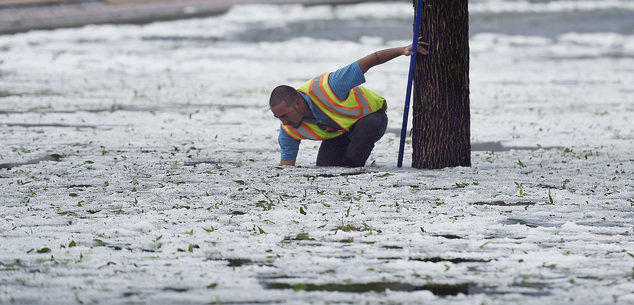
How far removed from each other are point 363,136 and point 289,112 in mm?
711

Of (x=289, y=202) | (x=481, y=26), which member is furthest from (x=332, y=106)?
(x=481, y=26)

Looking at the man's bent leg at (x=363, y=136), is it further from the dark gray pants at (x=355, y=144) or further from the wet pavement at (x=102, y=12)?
the wet pavement at (x=102, y=12)

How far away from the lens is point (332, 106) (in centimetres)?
829

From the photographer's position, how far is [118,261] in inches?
209

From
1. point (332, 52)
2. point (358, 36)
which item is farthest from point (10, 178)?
point (358, 36)

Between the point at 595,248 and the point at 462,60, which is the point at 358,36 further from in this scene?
the point at 595,248

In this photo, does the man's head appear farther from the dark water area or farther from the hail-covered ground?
the dark water area

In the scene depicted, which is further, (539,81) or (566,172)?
(539,81)

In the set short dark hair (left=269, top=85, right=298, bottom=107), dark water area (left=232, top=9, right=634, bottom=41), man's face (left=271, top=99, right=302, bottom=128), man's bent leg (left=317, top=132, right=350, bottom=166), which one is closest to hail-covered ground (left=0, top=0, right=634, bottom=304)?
man's bent leg (left=317, top=132, right=350, bottom=166)

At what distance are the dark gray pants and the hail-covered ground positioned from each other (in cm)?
17

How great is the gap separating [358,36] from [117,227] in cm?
1993

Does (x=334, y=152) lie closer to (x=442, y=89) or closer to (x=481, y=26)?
(x=442, y=89)

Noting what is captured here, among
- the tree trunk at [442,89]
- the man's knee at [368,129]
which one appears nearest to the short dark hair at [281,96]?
the man's knee at [368,129]

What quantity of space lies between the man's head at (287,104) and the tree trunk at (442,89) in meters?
0.98
